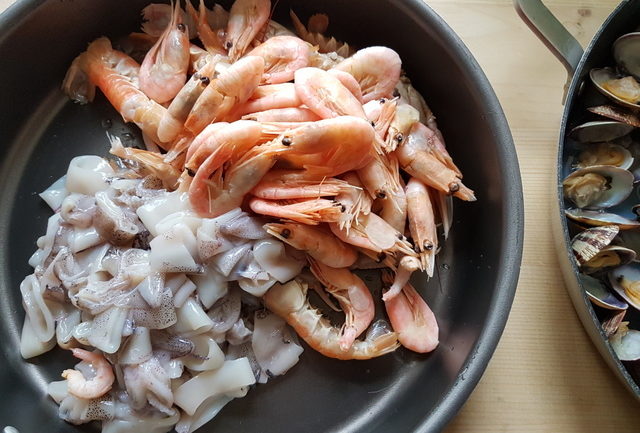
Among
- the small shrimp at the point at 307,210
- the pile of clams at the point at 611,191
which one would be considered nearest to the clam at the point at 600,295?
the pile of clams at the point at 611,191

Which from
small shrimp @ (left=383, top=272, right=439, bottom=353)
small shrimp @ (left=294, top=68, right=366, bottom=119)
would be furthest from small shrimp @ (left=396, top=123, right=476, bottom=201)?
small shrimp @ (left=383, top=272, right=439, bottom=353)

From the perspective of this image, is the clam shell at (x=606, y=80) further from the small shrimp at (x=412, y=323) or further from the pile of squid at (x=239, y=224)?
the small shrimp at (x=412, y=323)

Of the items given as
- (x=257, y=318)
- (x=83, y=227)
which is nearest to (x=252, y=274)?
(x=257, y=318)

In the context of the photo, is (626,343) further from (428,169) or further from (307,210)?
(307,210)

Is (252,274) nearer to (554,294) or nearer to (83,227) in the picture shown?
(83,227)

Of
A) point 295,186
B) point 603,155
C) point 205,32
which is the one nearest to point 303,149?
point 295,186

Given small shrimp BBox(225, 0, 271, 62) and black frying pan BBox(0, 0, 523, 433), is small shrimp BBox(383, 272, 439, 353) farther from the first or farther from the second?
small shrimp BBox(225, 0, 271, 62)
